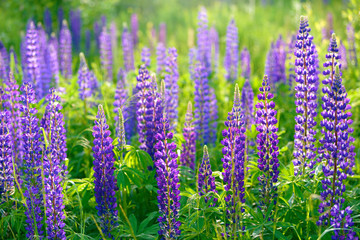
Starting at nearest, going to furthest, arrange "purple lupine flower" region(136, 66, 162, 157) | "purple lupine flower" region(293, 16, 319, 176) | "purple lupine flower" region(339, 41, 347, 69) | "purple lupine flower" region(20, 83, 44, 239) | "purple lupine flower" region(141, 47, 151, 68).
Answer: "purple lupine flower" region(20, 83, 44, 239) < "purple lupine flower" region(293, 16, 319, 176) < "purple lupine flower" region(136, 66, 162, 157) < "purple lupine flower" region(141, 47, 151, 68) < "purple lupine flower" region(339, 41, 347, 69)

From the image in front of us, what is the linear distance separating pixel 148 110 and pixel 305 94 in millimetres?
1242

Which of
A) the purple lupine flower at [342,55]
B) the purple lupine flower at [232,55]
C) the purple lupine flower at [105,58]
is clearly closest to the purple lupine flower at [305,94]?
the purple lupine flower at [232,55]

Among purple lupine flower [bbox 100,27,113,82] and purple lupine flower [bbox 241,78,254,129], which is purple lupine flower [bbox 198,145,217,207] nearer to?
purple lupine flower [bbox 241,78,254,129]

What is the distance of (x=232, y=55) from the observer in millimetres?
6504

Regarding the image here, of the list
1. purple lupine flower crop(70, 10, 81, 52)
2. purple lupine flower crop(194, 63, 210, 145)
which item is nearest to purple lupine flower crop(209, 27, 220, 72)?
purple lupine flower crop(194, 63, 210, 145)

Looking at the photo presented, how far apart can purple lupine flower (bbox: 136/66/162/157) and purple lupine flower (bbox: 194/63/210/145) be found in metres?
0.93

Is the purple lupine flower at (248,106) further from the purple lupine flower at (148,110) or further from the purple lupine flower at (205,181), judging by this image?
the purple lupine flower at (205,181)

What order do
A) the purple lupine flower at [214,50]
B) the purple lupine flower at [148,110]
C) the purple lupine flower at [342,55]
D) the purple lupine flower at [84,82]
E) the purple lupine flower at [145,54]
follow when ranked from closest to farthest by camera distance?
the purple lupine flower at [148,110], the purple lupine flower at [84,82], the purple lupine flower at [145,54], the purple lupine flower at [342,55], the purple lupine flower at [214,50]

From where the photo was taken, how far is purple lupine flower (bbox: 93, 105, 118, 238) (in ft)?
8.77

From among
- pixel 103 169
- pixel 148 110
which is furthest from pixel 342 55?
pixel 103 169

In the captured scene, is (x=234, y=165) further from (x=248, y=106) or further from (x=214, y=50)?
(x=214, y=50)

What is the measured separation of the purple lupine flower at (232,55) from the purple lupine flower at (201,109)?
1979 mm

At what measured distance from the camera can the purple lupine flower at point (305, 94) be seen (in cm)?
305

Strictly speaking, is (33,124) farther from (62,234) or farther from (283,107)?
(283,107)
